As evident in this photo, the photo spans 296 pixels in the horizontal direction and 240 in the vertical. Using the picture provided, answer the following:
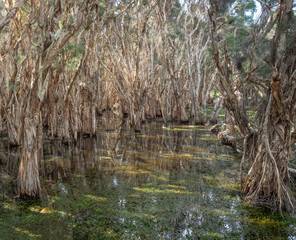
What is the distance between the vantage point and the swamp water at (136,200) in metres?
4.45

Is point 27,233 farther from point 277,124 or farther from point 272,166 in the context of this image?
point 277,124

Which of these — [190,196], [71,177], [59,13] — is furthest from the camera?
[71,177]

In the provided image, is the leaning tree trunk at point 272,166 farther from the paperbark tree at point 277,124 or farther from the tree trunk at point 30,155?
the tree trunk at point 30,155

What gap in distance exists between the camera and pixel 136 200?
5703 mm

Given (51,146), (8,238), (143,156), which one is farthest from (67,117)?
(8,238)

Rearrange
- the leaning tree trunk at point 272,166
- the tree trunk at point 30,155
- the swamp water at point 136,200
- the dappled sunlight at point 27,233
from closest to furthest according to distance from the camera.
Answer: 1. the dappled sunlight at point 27,233
2. the swamp water at point 136,200
3. the leaning tree trunk at point 272,166
4. the tree trunk at point 30,155

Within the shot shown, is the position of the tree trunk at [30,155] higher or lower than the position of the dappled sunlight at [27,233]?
higher

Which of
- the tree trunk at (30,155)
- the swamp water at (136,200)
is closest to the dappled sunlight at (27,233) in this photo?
the swamp water at (136,200)

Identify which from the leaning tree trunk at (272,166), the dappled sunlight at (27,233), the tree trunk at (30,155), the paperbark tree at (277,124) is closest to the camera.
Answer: the dappled sunlight at (27,233)

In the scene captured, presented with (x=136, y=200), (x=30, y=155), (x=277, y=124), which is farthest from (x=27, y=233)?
(x=277, y=124)

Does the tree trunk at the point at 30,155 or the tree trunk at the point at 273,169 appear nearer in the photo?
the tree trunk at the point at 273,169

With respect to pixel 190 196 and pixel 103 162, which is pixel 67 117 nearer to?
pixel 103 162

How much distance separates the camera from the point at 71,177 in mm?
7250

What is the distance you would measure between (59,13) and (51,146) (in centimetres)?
611
